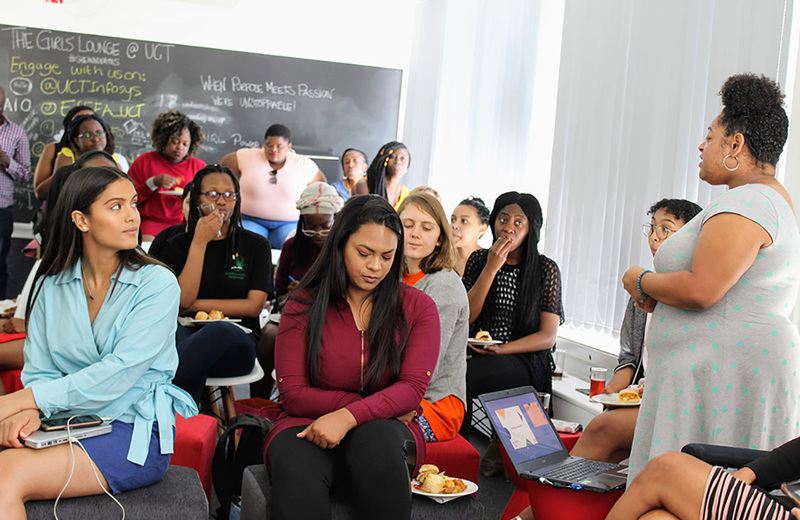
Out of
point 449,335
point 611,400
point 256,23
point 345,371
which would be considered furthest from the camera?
point 256,23

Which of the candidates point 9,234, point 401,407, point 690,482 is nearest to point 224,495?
point 401,407

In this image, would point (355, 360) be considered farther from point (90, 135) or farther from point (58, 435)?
point (90, 135)

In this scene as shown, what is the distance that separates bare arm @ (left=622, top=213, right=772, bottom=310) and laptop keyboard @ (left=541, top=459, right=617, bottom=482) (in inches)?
→ 26.4

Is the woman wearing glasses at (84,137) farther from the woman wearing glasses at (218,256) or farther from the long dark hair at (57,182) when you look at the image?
the woman wearing glasses at (218,256)

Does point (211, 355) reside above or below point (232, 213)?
below

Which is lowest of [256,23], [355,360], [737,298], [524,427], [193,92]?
[524,427]

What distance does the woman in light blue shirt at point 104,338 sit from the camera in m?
1.72

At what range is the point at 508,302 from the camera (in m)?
3.35

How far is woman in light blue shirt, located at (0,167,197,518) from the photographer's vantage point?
1.72 meters

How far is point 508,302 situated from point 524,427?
106 cm

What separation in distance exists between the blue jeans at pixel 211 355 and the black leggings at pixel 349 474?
931 millimetres

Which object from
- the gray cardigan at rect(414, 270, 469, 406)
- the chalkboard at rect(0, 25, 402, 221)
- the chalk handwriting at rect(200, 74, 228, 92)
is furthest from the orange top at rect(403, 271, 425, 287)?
the chalk handwriting at rect(200, 74, 228, 92)

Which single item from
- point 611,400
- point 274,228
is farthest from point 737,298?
point 274,228

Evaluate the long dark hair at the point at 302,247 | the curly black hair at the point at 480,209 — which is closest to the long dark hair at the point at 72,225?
the long dark hair at the point at 302,247
